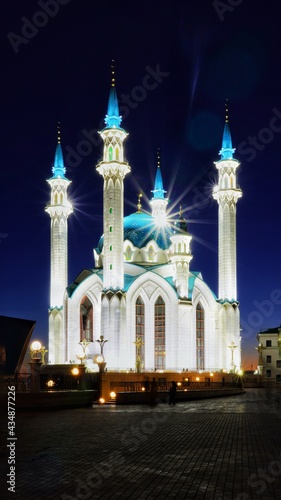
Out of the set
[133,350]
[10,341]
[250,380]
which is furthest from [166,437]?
[250,380]

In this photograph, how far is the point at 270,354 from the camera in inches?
3637

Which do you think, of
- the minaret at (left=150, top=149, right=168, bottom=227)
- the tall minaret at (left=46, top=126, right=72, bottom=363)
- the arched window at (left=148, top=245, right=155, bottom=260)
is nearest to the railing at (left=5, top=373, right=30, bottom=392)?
the tall minaret at (left=46, top=126, right=72, bottom=363)

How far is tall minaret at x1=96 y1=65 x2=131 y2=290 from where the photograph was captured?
59562 mm

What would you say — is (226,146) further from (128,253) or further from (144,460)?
(144,460)

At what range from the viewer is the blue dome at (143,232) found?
7225 centimetres

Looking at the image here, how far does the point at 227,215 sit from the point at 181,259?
844 cm

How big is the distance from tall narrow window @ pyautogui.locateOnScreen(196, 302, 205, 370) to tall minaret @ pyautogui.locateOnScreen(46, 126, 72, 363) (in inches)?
535

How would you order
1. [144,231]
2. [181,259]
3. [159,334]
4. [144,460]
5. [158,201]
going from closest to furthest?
[144,460] → [159,334] → [181,259] → [144,231] → [158,201]

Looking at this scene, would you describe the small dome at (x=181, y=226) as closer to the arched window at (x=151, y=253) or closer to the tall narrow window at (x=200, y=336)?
the arched window at (x=151, y=253)

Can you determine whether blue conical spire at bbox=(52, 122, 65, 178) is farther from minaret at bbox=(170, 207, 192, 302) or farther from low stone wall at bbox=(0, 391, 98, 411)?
low stone wall at bbox=(0, 391, 98, 411)

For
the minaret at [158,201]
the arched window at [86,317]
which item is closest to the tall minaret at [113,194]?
the arched window at [86,317]

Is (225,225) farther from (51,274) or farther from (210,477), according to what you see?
(210,477)

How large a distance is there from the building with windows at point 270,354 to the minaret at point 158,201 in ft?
82.2

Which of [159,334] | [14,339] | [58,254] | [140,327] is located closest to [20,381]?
[14,339]
